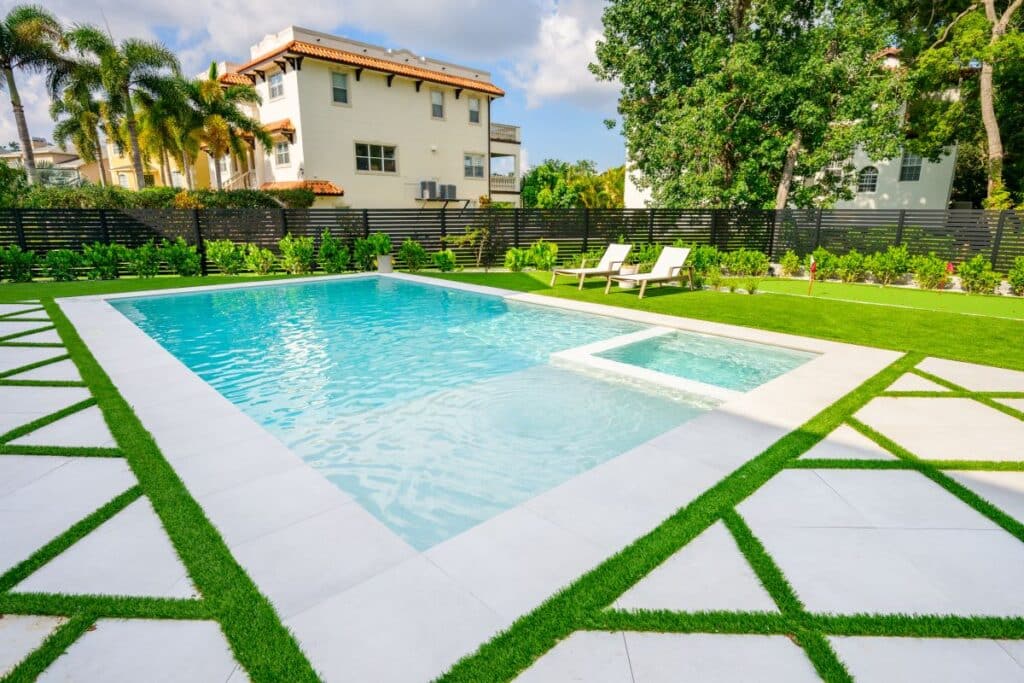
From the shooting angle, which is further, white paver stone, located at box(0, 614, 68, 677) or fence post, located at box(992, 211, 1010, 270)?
fence post, located at box(992, 211, 1010, 270)

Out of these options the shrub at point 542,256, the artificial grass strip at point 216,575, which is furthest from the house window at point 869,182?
the artificial grass strip at point 216,575

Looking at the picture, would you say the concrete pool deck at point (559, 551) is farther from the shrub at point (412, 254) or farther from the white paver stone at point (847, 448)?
the shrub at point (412, 254)

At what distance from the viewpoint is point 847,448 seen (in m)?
3.89

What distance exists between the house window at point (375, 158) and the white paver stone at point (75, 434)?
2257cm

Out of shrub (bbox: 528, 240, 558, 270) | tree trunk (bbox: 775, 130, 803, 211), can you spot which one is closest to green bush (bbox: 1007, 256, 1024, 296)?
tree trunk (bbox: 775, 130, 803, 211)

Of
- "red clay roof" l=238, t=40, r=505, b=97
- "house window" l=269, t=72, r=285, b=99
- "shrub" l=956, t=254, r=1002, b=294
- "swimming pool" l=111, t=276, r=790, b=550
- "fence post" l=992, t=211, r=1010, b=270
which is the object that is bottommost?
"swimming pool" l=111, t=276, r=790, b=550

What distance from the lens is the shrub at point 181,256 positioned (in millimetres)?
13984

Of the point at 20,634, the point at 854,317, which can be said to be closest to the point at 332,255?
the point at 854,317

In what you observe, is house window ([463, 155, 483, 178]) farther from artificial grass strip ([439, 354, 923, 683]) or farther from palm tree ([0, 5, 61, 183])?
artificial grass strip ([439, 354, 923, 683])

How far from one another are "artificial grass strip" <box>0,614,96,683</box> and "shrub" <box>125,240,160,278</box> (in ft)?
47.3

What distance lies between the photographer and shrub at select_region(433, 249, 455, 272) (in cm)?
1559

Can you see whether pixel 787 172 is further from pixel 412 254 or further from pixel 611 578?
pixel 611 578

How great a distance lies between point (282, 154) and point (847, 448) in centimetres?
2625

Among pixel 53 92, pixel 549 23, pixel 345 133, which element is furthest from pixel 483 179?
pixel 53 92
